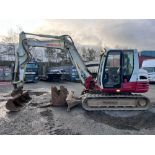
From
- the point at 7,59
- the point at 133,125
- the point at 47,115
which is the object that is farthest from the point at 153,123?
the point at 7,59

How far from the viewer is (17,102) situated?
1030cm

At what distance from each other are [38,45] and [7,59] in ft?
82.7

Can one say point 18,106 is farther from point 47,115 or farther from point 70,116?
point 70,116

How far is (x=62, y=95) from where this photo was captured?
10.3 metres

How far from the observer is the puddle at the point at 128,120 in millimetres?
7585

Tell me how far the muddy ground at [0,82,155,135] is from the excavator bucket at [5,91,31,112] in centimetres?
25

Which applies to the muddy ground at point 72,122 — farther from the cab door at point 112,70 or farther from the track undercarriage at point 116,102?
the cab door at point 112,70

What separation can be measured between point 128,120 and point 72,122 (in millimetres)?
1926

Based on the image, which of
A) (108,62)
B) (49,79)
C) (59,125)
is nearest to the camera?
(59,125)

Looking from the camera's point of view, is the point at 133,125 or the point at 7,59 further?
the point at 7,59

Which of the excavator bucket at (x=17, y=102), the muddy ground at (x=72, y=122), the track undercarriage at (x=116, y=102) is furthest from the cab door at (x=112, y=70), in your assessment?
the excavator bucket at (x=17, y=102)

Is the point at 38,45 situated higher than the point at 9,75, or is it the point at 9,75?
the point at 38,45

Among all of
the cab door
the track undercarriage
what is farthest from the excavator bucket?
the cab door

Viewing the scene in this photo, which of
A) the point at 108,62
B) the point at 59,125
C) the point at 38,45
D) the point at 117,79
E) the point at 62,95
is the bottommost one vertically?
the point at 59,125
